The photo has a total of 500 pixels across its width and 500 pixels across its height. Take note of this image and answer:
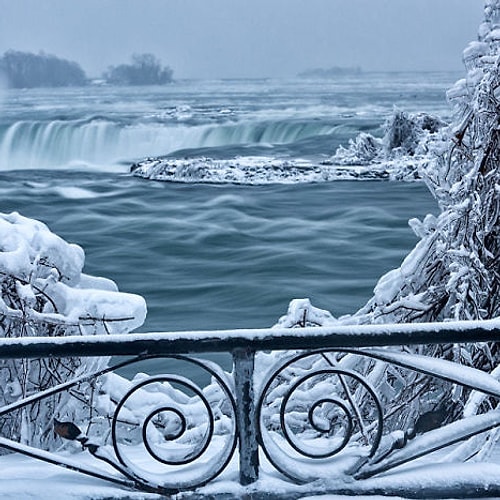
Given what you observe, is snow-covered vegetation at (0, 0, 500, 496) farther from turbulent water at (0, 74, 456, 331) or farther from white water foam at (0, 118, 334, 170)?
white water foam at (0, 118, 334, 170)

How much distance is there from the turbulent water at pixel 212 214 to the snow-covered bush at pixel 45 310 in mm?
10468

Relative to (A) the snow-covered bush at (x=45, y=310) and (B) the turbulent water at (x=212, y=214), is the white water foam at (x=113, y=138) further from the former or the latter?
(A) the snow-covered bush at (x=45, y=310)

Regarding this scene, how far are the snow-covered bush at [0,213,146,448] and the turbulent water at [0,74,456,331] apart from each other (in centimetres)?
1047

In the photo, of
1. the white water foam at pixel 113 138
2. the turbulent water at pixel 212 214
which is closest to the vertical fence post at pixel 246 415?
the turbulent water at pixel 212 214

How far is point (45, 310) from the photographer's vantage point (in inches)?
157

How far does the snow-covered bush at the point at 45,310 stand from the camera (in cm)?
384

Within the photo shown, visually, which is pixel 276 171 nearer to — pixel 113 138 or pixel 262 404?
pixel 113 138

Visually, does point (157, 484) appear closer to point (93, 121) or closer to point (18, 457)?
point (18, 457)

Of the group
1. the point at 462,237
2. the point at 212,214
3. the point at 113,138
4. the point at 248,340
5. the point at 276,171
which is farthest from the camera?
the point at 113,138

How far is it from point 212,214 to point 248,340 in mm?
21427

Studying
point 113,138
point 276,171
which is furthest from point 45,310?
point 113,138

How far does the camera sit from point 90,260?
1864 centimetres

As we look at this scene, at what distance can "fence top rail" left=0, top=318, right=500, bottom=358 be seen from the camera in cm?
208

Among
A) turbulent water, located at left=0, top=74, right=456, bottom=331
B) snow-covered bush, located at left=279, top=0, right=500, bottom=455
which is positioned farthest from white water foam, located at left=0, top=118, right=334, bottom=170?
snow-covered bush, located at left=279, top=0, right=500, bottom=455
